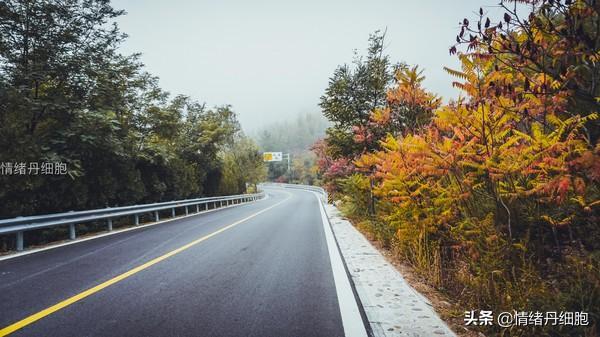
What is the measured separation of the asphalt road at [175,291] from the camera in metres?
2.76

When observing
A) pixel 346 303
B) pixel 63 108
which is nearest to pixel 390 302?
pixel 346 303

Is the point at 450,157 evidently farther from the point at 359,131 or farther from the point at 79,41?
the point at 79,41

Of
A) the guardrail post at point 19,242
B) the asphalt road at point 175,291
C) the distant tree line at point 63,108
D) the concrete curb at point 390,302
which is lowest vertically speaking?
the concrete curb at point 390,302

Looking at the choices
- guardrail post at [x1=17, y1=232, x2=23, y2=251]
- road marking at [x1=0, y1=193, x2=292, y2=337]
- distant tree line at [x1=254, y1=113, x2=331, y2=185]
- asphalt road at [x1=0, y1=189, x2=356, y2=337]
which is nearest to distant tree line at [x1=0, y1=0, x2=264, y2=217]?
guardrail post at [x1=17, y1=232, x2=23, y2=251]

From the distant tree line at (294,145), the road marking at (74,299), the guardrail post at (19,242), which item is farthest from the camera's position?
the distant tree line at (294,145)

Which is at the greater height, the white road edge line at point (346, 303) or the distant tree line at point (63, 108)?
the distant tree line at point (63, 108)

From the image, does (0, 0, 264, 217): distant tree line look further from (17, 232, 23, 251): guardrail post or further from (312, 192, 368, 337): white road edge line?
(312, 192, 368, 337): white road edge line

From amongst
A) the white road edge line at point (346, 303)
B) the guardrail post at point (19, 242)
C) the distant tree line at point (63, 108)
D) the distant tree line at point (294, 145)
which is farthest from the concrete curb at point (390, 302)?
the distant tree line at point (294, 145)

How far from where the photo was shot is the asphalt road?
276 cm

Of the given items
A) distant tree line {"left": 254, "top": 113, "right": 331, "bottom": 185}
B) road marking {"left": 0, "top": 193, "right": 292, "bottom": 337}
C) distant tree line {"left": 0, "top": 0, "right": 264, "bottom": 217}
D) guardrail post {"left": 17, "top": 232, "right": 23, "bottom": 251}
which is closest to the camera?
road marking {"left": 0, "top": 193, "right": 292, "bottom": 337}

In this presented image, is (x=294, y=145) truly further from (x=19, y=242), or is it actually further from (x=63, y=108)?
(x=19, y=242)

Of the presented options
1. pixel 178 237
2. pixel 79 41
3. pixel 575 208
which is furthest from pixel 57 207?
pixel 575 208

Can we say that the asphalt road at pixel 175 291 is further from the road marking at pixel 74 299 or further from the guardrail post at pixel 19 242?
the guardrail post at pixel 19 242

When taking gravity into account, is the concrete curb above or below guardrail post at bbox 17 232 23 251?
below
